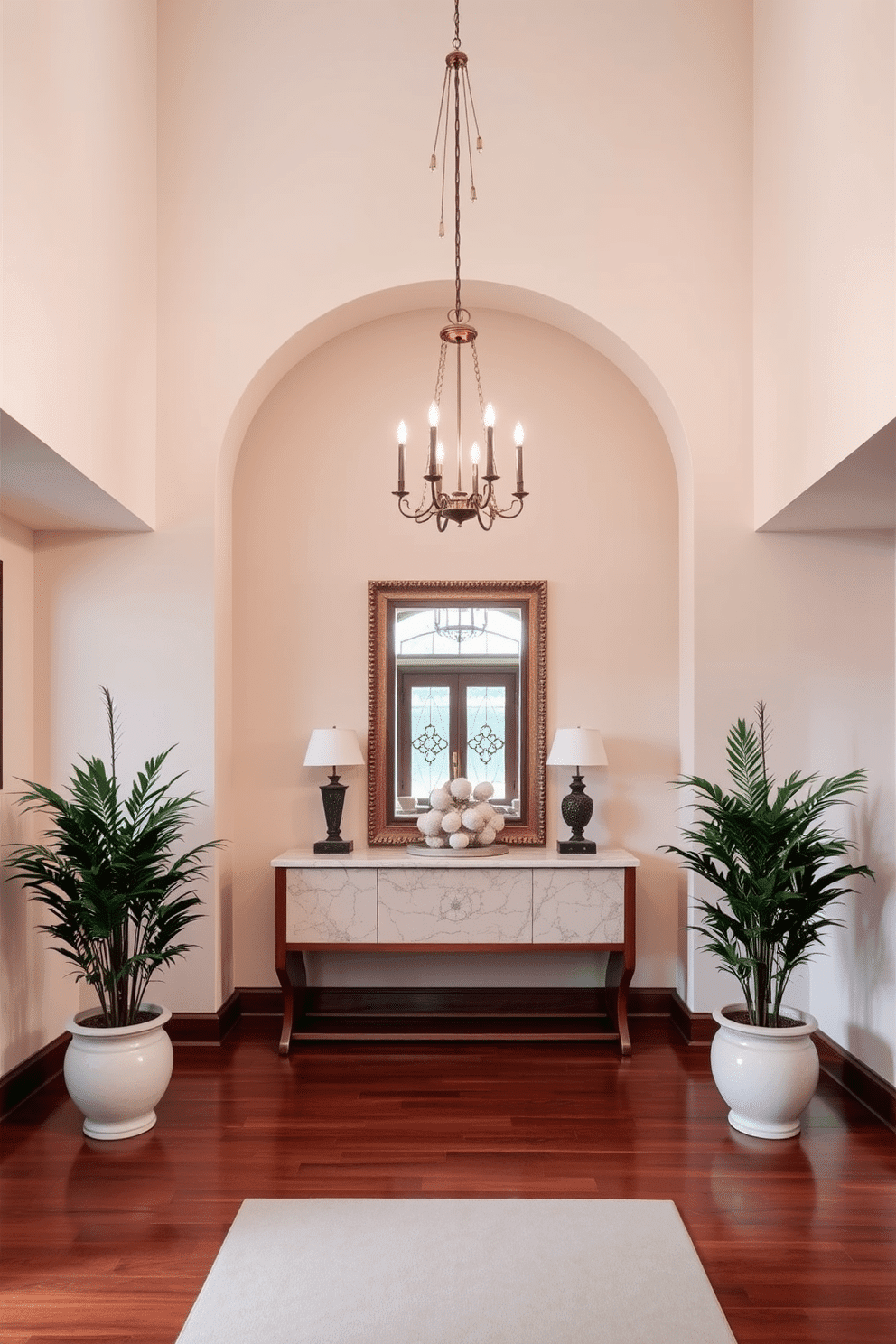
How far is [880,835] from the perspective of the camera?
4.34 meters

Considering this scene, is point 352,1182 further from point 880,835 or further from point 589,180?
point 589,180

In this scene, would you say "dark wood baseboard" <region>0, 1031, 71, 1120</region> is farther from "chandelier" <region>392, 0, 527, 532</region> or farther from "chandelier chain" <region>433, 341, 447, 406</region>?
"chandelier chain" <region>433, 341, 447, 406</region>

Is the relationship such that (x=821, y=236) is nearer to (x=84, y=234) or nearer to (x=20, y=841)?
(x=84, y=234)

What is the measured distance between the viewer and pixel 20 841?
4559mm

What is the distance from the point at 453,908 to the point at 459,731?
39.8 inches

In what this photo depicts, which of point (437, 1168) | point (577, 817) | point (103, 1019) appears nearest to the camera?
point (437, 1168)

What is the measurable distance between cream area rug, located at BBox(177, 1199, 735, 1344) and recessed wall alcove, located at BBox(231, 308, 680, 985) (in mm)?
2266

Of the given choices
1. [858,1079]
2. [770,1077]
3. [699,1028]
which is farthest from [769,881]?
[699,1028]

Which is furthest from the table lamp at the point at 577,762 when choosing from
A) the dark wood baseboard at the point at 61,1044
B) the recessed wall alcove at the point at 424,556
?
the dark wood baseboard at the point at 61,1044

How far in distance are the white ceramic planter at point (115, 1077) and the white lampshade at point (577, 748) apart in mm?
2298

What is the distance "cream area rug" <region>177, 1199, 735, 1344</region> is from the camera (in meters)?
2.71

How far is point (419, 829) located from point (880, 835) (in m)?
2.17

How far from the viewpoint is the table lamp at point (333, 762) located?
5285 millimetres

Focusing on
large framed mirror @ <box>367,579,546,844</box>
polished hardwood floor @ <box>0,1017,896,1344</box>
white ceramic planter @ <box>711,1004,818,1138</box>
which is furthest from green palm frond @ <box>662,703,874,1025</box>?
large framed mirror @ <box>367,579,546,844</box>
